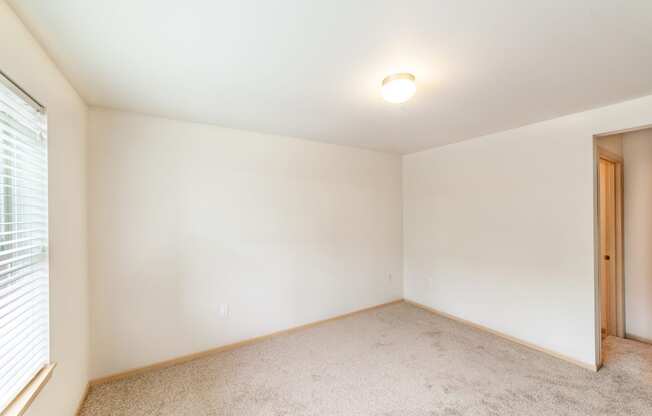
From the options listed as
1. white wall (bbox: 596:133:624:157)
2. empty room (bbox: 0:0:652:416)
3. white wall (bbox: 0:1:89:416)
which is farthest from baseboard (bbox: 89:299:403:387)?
white wall (bbox: 596:133:624:157)

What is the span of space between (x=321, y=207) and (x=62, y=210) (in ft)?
7.95

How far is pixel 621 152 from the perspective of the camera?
10.2 feet

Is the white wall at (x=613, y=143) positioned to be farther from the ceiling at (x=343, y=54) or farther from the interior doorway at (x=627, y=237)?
the ceiling at (x=343, y=54)

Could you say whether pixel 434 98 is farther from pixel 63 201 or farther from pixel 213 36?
pixel 63 201

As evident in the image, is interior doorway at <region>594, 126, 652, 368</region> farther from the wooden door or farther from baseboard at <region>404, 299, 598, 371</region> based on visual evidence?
baseboard at <region>404, 299, 598, 371</region>

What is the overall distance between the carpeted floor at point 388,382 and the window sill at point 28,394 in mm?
749

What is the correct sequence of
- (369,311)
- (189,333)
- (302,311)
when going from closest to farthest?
(189,333), (302,311), (369,311)

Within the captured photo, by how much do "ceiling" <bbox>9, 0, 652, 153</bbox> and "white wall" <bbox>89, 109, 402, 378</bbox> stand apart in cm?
44

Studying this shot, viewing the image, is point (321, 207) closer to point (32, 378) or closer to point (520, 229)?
point (520, 229)

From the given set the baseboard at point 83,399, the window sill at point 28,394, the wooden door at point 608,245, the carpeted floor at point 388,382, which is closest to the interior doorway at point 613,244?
the wooden door at point 608,245

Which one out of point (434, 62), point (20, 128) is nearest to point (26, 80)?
point (20, 128)

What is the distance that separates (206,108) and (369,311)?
3.26 metres

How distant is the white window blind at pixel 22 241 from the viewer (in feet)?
3.95

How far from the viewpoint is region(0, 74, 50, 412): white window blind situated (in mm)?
1203
